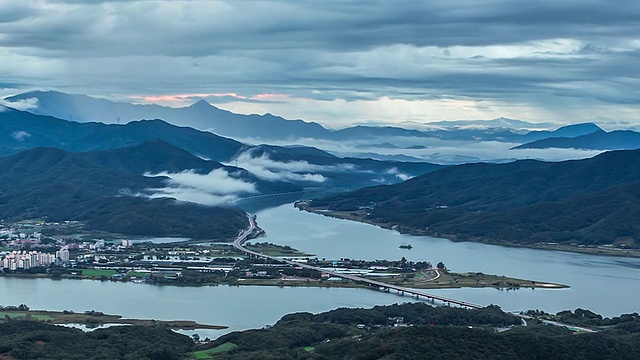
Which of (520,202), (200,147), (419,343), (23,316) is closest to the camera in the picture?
(419,343)

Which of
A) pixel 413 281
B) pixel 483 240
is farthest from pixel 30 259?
pixel 483 240

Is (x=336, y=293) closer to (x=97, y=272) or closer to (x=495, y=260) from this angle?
(x=97, y=272)

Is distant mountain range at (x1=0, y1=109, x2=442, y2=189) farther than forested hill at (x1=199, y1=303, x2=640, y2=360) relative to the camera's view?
Yes

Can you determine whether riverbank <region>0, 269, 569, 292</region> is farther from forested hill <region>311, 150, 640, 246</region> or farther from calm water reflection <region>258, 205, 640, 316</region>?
forested hill <region>311, 150, 640, 246</region>

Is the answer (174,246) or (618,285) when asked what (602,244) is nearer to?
(618,285)

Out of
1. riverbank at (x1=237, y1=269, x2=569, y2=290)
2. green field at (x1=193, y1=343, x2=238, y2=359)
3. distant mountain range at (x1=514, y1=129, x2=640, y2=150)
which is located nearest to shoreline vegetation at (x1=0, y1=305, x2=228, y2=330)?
green field at (x1=193, y1=343, x2=238, y2=359)

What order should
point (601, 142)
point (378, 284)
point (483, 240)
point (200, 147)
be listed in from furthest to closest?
Answer: point (601, 142)
point (200, 147)
point (483, 240)
point (378, 284)

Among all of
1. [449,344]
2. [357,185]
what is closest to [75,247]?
[449,344]
